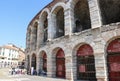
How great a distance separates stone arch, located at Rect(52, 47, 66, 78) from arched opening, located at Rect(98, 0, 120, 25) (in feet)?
18.5

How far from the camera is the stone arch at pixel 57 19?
1728 cm

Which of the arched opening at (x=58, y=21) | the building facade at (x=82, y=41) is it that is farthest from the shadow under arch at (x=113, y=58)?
the arched opening at (x=58, y=21)

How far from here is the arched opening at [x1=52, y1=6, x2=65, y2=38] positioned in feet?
57.8

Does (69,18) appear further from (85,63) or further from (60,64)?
(60,64)

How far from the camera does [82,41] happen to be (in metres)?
13.2

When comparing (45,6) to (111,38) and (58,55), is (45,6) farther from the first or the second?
(111,38)

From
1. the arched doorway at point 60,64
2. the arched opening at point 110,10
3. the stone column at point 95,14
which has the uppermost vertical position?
the arched opening at point 110,10

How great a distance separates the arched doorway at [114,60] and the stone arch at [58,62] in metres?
5.32

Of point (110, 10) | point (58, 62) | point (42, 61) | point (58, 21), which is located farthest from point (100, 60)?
point (42, 61)

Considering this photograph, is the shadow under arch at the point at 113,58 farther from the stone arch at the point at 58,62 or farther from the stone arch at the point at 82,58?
the stone arch at the point at 58,62

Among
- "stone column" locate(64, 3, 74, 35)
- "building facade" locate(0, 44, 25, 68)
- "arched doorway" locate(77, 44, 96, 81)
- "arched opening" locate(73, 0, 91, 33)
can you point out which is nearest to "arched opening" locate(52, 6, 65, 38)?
"arched opening" locate(73, 0, 91, 33)

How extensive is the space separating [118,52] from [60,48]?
6449 millimetres

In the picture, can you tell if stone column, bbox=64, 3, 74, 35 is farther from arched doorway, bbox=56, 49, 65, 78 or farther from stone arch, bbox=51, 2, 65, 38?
arched doorway, bbox=56, 49, 65, 78

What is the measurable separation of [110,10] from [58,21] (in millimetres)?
6150
